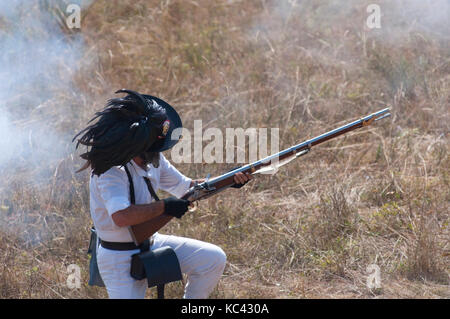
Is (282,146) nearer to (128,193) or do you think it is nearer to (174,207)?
(174,207)

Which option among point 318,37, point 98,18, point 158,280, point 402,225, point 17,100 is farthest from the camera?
point 98,18

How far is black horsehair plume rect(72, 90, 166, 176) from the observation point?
3506 mm

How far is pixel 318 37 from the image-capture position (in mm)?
9273

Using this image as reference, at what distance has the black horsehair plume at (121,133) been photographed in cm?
351

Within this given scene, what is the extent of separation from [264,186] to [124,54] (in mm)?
4024

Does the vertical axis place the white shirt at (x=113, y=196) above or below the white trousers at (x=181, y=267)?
above

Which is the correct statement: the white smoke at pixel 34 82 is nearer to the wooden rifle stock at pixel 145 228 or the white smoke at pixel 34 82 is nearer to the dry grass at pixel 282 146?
the dry grass at pixel 282 146

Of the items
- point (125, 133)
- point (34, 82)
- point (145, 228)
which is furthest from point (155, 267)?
point (34, 82)

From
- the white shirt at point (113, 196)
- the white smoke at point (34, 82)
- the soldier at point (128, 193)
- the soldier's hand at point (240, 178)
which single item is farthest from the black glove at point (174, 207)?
the white smoke at point (34, 82)

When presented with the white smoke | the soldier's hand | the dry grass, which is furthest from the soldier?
the white smoke

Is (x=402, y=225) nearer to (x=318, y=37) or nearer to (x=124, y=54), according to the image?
(x=318, y=37)

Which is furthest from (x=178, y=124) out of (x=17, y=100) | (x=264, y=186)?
(x=17, y=100)

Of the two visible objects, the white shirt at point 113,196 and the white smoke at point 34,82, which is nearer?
the white shirt at point 113,196

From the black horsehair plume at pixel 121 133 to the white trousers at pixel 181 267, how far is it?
59 cm
